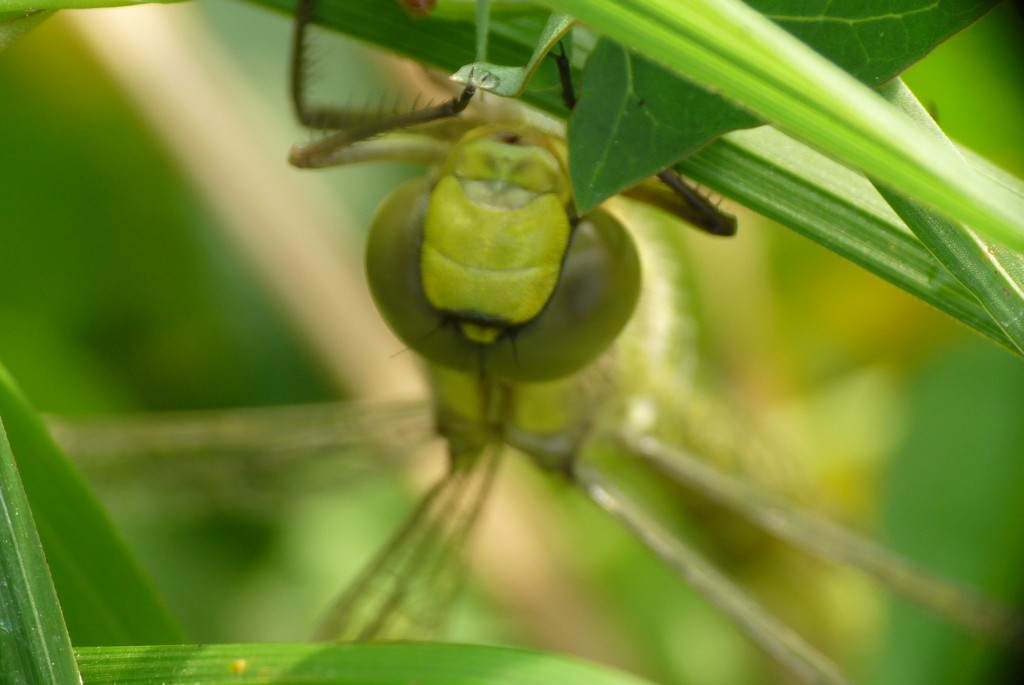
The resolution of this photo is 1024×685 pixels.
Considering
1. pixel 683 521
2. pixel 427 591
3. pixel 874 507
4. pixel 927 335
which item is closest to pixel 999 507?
pixel 874 507

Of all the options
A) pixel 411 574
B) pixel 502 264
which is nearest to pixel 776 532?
pixel 411 574

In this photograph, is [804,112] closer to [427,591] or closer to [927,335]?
[427,591]

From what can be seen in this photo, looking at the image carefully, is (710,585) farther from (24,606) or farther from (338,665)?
(24,606)

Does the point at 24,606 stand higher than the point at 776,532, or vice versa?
the point at 24,606

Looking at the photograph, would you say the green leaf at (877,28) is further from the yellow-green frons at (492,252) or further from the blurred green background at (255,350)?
the blurred green background at (255,350)

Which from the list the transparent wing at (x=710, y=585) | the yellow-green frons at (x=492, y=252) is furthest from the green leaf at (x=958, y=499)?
the yellow-green frons at (x=492, y=252)

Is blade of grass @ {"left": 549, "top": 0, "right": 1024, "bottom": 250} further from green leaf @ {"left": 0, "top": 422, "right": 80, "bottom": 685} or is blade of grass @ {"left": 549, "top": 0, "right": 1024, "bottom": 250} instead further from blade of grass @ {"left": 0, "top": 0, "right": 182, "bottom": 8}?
green leaf @ {"left": 0, "top": 422, "right": 80, "bottom": 685}

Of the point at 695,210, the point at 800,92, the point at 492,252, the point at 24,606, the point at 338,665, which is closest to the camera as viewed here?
the point at 800,92
